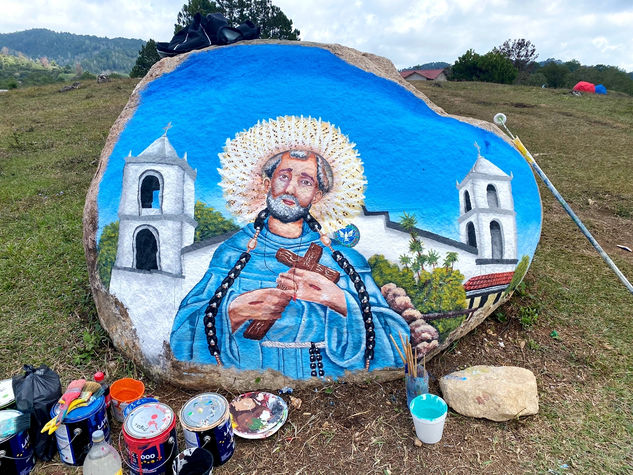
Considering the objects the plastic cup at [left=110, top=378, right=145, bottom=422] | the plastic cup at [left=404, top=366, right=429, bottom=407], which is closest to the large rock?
the plastic cup at [left=404, top=366, right=429, bottom=407]

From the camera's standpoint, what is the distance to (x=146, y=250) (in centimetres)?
305

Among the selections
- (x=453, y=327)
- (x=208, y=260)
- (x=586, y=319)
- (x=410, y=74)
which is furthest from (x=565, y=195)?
(x=410, y=74)

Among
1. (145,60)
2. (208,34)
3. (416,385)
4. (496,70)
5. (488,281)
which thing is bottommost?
(416,385)

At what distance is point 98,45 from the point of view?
171500 millimetres

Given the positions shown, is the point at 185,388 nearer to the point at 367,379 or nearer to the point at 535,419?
the point at 367,379

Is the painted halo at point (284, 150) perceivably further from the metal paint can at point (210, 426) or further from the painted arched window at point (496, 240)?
the metal paint can at point (210, 426)

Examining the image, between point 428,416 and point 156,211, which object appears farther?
point 156,211

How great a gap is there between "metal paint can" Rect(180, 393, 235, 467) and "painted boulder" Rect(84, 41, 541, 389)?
48cm

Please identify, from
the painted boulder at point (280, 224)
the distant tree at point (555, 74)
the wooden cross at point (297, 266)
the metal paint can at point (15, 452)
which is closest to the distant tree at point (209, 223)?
the painted boulder at point (280, 224)

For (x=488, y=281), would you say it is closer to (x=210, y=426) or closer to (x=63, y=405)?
(x=210, y=426)

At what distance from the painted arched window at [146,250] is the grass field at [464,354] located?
30.4 inches

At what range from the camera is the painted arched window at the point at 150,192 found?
3.05 metres

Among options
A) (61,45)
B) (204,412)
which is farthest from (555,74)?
(61,45)

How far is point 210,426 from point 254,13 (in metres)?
28.3
